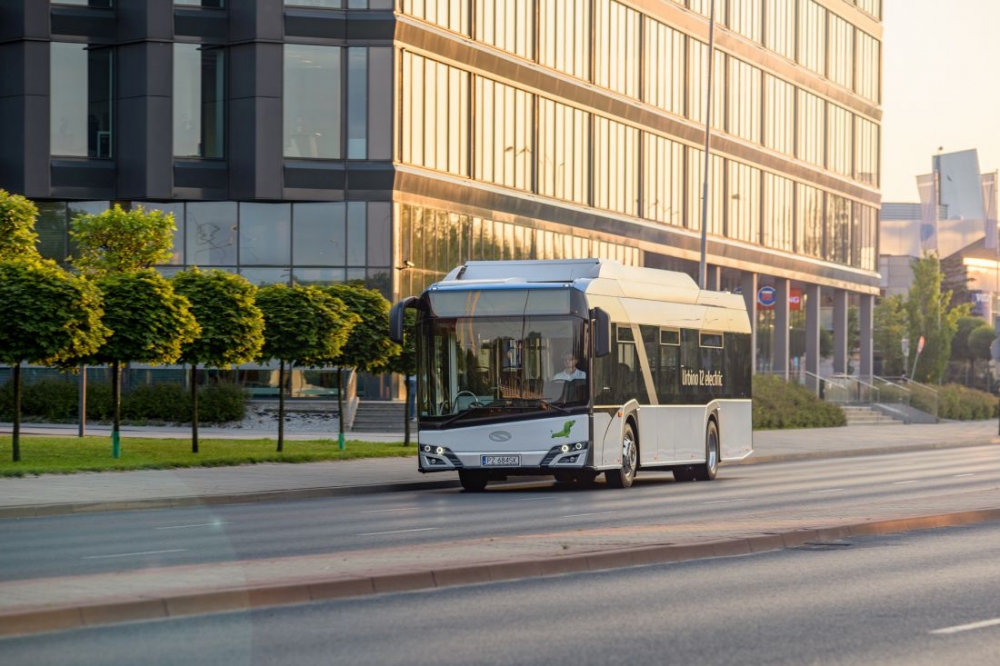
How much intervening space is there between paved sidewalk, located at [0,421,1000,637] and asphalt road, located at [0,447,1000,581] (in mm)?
465

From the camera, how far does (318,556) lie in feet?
45.8

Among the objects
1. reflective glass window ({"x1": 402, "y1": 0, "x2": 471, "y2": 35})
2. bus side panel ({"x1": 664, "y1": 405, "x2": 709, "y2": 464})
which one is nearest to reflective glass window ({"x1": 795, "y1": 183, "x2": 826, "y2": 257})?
reflective glass window ({"x1": 402, "y1": 0, "x2": 471, "y2": 35})

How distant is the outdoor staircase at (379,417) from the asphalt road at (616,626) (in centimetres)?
3410

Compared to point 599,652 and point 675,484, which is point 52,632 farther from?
point 675,484

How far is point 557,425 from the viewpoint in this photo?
83.4 feet

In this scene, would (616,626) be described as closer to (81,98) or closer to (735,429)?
(735,429)

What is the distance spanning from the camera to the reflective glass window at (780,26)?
256 ft

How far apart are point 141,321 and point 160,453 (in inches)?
121

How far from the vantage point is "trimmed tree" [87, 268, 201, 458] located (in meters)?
30.2

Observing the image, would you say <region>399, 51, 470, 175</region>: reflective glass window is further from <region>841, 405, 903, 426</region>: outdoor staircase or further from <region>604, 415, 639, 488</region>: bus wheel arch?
<region>604, 415, 639, 488</region>: bus wheel arch

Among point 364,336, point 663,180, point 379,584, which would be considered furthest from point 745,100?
point 379,584

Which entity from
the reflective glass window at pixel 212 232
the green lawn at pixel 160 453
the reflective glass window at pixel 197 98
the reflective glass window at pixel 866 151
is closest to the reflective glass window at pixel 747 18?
the reflective glass window at pixel 866 151

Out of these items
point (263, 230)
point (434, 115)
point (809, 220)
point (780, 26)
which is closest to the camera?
point (263, 230)

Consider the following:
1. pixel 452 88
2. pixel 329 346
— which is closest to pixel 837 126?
pixel 452 88
